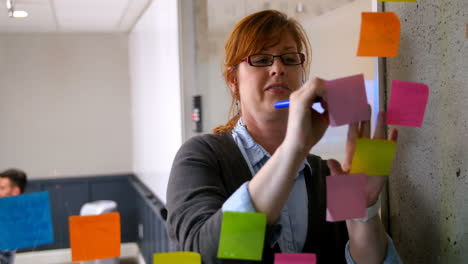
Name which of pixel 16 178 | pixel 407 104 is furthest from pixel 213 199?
pixel 16 178

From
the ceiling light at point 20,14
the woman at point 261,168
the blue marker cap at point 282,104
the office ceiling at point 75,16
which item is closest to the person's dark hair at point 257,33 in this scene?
the woman at point 261,168

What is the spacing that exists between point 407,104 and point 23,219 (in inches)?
36.8

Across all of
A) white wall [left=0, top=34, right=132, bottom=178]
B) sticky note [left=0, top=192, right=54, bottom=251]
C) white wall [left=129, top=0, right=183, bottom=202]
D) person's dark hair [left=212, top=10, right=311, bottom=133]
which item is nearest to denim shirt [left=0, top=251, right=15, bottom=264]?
sticky note [left=0, top=192, right=54, bottom=251]

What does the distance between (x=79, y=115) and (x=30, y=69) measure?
2.13 feet

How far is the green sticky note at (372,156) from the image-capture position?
1.90 feet

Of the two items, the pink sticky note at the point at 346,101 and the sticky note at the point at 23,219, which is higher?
the pink sticky note at the point at 346,101

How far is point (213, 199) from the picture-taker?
639 mm

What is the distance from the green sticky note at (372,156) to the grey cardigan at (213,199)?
0.49ft

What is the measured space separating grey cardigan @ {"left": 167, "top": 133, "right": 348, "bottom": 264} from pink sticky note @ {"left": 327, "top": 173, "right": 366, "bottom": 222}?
3.6 inches

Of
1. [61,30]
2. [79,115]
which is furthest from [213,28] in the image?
[79,115]

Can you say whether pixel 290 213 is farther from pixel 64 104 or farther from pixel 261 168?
pixel 64 104

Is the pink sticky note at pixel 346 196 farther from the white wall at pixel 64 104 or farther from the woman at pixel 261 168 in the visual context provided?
the white wall at pixel 64 104

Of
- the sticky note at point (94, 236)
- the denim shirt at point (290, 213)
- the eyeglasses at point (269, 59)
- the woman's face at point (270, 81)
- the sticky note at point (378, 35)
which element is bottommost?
the sticky note at point (94, 236)

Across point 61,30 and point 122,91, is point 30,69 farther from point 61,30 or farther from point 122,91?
point 122,91
